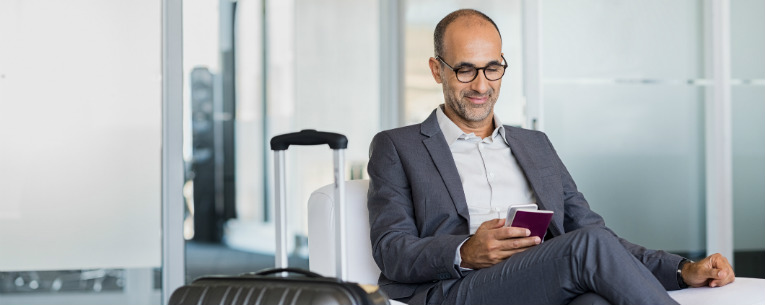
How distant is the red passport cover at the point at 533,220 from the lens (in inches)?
77.5

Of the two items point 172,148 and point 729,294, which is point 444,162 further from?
point 172,148

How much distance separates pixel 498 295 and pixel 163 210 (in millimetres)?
2761

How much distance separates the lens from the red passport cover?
197 centimetres

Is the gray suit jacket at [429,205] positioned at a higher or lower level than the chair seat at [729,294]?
higher

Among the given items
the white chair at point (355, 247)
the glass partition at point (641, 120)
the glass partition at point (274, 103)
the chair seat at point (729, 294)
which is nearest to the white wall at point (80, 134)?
the glass partition at point (274, 103)

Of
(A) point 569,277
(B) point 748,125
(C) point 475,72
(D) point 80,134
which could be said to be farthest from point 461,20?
(B) point 748,125

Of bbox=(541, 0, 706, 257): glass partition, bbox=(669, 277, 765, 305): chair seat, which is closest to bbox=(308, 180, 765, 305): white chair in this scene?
bbox=(669, 277, 765, 305): chair seat

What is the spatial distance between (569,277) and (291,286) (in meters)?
0.57

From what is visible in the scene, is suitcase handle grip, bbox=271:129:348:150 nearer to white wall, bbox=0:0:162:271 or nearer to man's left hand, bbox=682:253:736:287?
man's left hand, bbox=682:253:736:287

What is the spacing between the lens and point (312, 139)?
1.81 meters

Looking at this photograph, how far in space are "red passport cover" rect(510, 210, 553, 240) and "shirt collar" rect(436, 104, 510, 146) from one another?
0.47m

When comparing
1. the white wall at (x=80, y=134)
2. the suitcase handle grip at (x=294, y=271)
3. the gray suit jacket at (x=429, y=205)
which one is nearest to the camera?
the suitcase handle grip at (x=294, y=271)

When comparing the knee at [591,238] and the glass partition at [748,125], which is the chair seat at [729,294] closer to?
the knee at [591,238]

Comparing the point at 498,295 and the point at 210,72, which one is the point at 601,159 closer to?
the point at 210,72
